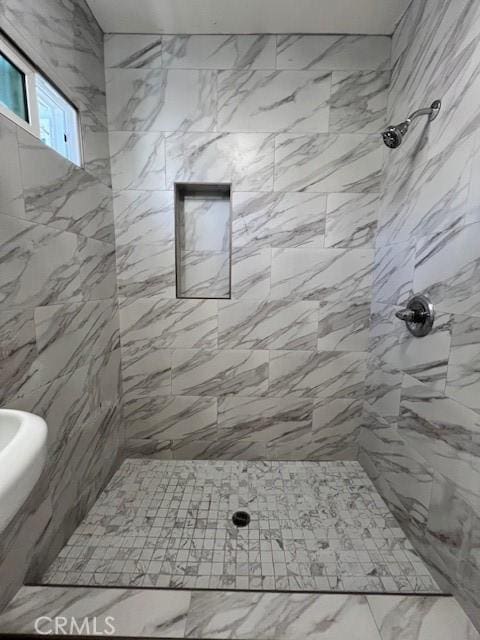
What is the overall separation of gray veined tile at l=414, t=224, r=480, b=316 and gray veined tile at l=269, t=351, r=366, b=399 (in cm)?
66

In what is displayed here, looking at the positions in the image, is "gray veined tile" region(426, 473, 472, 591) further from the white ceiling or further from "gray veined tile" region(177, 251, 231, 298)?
the white ceiling

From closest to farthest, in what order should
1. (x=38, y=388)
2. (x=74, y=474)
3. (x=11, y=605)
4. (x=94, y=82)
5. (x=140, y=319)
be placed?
1. (x=11, y=605)
2. (x=38, y=388)
3. (x=74, y=474)
4. (x=94, y=82)
5. (x=140, y=319)

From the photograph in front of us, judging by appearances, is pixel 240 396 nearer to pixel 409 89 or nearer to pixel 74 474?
pixel 74 474

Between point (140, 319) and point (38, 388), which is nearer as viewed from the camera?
point (38, 388)

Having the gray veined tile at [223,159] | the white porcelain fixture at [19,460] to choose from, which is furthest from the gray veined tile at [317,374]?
the white porcelain fixture at [19,460]

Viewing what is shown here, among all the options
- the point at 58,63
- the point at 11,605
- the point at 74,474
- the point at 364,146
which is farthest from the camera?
the point at 364,146

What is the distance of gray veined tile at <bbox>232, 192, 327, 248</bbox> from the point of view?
1568 millimetres

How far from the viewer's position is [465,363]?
937mm

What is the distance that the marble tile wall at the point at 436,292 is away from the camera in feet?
3.04

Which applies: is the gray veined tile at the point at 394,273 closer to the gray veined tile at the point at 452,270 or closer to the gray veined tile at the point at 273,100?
the gray veined tile at the point at 452,270

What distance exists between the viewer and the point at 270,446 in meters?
1.78

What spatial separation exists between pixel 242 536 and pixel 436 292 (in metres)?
1.37

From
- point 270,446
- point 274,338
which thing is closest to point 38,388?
point 274,338

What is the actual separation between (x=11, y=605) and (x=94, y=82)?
2.27 meters
